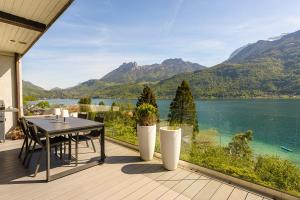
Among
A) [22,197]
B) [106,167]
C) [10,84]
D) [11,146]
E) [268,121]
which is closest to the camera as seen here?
[22,197]

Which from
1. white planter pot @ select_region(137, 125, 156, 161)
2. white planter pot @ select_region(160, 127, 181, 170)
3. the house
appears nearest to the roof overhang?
the house

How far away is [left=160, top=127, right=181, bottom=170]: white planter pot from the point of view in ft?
11.0

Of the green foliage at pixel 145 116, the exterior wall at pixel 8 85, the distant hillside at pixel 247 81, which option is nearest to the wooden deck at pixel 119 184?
the green foliage at pixel 145 116

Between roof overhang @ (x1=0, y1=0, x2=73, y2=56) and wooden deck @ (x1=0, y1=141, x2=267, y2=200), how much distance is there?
8.42 feet

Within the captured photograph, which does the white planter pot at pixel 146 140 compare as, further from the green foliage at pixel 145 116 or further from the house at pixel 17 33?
the house at pixel 17 33

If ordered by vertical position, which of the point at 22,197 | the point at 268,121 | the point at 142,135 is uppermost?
the point at 142,135

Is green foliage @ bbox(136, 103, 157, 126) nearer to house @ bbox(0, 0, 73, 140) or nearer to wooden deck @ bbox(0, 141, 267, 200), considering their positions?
wooden deck @ bbox(0, 141, 267, 200)

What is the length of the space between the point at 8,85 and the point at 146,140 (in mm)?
5134

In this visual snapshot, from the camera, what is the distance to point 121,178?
3117 mm

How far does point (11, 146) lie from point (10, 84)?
2.27 metres

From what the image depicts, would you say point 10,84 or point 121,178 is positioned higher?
point 10,84

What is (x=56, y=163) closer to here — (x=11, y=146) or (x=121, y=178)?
(x=121, y=178)

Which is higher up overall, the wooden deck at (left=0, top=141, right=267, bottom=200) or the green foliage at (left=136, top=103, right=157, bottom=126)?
the green foliage at (left=136, top=103, right=157, bottom=126)

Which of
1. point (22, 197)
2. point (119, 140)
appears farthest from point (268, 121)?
point (22, 197)
